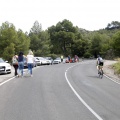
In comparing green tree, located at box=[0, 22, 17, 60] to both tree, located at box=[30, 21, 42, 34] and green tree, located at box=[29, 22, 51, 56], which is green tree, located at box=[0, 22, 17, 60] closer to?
green tree, located at box=[29, 22, 51, 56]

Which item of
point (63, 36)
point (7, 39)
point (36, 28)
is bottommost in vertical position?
point (7, 39)

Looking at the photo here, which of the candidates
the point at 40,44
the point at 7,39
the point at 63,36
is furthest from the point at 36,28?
the point at 7,39

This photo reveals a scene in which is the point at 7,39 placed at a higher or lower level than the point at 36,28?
lower

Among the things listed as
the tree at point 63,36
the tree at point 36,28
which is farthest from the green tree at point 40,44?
the tree at point 63,36

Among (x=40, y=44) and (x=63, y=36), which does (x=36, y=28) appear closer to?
(x=40, y=44)

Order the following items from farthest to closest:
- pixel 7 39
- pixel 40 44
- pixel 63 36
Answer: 1. pixel 63 36
2. pixel 40 44
3. pixel 7 39

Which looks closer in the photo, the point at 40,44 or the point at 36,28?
the point at 40,44

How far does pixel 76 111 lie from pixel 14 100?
9.34 feet

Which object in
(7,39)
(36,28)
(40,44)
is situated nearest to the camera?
(7,39)

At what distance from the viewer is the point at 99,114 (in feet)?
28.0

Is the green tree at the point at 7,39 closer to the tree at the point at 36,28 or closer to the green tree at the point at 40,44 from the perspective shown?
the green tree at the point at 40,44

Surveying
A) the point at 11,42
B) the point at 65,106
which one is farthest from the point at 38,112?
the point at 11,42

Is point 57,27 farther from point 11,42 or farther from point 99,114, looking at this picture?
point 99,114

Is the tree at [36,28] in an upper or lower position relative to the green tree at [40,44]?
upper
